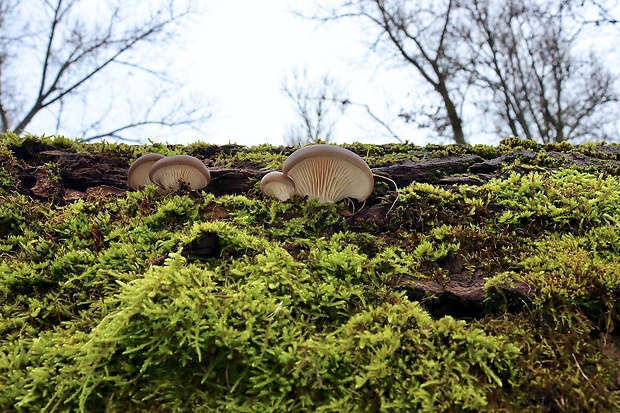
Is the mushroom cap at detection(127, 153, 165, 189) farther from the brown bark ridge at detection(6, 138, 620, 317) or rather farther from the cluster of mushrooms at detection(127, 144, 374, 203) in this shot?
the brown bark ridge at detection(6, 138, 620, 317)

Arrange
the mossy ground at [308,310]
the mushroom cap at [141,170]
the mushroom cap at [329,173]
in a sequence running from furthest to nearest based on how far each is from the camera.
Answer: the mushroom cap at [141,170] → the mushroom cap at [329,173] → the mossy ground at [308,310]

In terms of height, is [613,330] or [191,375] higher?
[613,330]

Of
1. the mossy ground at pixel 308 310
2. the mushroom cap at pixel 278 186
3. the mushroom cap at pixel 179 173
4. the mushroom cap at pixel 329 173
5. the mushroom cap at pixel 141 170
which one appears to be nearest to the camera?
the mossy ground at pixel 308 310

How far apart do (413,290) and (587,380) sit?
818 millimetres

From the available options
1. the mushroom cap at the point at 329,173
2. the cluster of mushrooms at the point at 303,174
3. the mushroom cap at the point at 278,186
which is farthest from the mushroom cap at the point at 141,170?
the mushroom cap at the point at 329,173

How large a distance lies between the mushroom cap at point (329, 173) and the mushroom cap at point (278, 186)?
0.17ft

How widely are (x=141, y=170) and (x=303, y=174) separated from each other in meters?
1.56

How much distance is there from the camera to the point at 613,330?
5.89 feet

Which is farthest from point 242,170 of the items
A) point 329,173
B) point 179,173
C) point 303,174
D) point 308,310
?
point 308,310

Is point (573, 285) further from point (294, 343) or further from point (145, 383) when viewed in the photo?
point (145, 383)

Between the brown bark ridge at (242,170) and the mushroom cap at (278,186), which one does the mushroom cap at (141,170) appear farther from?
the mushroom cap at (278,186)

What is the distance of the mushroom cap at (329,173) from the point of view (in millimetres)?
2762

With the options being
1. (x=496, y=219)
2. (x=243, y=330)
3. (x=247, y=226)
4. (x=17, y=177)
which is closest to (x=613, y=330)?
(x=496, y=219)

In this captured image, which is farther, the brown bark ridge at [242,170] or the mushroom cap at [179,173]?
the brown bark ridge at [242,170]
